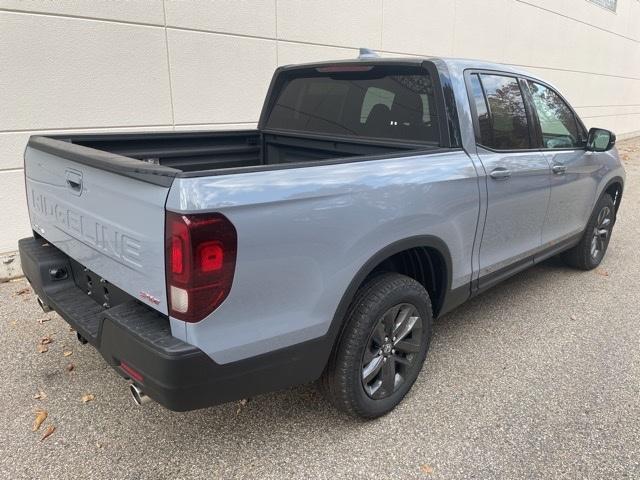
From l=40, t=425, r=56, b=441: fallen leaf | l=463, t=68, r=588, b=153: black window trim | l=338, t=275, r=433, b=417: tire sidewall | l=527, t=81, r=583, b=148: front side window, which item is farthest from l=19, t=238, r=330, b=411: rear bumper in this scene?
l=527, t=81, r=583, b=148: front side window

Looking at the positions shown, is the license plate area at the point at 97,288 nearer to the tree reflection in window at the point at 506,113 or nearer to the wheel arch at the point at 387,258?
the wheel arch at the point at 387,258

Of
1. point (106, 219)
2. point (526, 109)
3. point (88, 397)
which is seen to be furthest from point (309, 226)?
point (526, 109)

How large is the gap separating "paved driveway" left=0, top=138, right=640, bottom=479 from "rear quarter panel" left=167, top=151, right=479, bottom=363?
73 cm

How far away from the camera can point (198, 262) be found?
6.03 ft

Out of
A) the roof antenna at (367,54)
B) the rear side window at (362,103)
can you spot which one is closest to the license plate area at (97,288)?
the rear side window at (362,103)

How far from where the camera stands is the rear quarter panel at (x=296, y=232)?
191 centimetres

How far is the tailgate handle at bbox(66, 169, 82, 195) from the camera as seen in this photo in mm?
2338

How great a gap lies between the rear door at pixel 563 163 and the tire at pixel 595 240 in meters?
0.31

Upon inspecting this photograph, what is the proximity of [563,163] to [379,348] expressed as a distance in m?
2.32

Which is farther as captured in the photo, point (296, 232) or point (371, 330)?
point (371, 330)

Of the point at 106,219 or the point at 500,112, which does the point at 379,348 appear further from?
the point at 500,112

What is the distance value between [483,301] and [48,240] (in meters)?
3.31

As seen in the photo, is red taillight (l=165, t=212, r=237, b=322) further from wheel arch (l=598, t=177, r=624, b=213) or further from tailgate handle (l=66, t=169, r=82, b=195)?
wheel arch (l=598, t=177, r=624, b=213)

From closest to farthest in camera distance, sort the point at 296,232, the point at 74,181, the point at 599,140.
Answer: the point at 296,232, the point at 74,181, the point at 599,140
